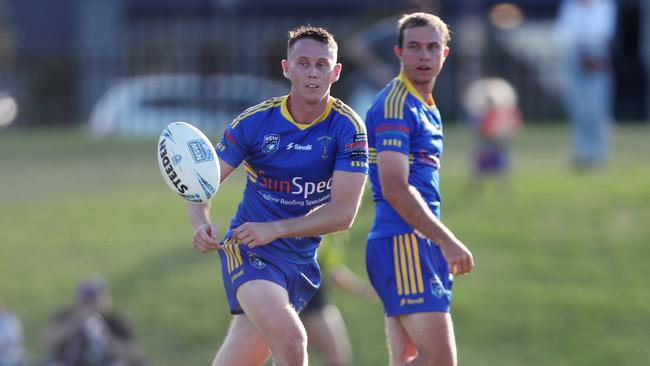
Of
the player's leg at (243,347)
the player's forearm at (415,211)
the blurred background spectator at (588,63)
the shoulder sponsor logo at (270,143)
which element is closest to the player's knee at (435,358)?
the player's forearm at (415,211)

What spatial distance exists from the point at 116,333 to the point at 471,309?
425cm

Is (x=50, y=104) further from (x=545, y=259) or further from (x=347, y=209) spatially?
(x=347, y=209)

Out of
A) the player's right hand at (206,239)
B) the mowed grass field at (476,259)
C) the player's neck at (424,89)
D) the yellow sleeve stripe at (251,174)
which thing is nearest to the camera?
the player's right hand at (206,239)

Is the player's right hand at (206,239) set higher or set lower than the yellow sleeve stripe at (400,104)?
lower

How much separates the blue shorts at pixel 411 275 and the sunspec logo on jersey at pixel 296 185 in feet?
2.09

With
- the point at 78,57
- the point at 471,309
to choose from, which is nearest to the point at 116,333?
the point at 471,309

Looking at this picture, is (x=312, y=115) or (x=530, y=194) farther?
(x=530, y=194)

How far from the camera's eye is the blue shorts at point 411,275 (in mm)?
7203

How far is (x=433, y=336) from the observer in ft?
23.4

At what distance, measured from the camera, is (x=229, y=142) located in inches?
270

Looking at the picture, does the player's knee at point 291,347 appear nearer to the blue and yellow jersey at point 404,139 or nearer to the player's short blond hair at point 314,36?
the blue and yellow jersey at point 404,139

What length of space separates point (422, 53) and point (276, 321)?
1784 millimetres

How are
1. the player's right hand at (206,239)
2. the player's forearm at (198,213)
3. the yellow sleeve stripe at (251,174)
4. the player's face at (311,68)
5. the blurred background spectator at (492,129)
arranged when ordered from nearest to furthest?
1. the player's right hand at (206,239)
2. the player's face at (311,68)
3. the player's forearm at (198,213)
4. the yellow sleeve stripe at (251,174)
5. the blurred background spectator at (492,129)

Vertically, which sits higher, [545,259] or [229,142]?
[229,142]
